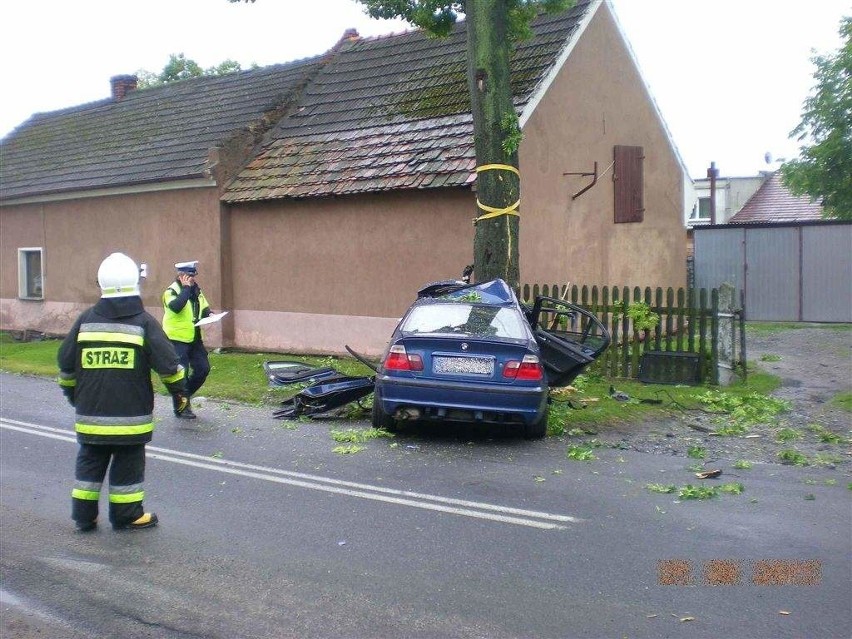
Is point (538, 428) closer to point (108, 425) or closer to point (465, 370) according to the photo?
point (465, 370)

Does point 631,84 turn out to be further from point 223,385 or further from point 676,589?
point 676,589

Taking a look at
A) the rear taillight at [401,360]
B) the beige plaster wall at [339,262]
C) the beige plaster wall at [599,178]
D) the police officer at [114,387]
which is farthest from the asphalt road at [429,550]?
the beige plaster wall at [599,178]

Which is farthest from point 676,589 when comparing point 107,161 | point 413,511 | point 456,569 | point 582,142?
point 107,161

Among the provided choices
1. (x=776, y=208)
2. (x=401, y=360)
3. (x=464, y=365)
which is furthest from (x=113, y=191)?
(x=776, y=208)

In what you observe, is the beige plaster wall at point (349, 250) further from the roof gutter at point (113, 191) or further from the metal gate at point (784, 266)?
the metal gate at point (784, 266)

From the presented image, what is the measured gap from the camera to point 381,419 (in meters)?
10.1

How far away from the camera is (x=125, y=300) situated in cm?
659

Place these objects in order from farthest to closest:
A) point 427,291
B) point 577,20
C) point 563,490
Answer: point 577,20
point 427,291
point 563,490

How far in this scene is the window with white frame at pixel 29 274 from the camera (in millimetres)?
23938

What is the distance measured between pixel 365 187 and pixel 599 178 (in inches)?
167

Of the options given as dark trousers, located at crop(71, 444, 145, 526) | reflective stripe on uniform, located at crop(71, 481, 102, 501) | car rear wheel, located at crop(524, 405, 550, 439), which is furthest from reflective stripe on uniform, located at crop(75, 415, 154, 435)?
car rear wheel, located at crop(524, 405, 550, 439)

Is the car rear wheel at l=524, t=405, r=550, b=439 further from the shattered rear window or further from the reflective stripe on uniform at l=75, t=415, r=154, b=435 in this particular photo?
the reflective stripe on uniform at l=75, t=415, r=154, b=435

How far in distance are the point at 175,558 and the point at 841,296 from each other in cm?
2086

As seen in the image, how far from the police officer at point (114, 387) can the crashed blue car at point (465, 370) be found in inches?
129
